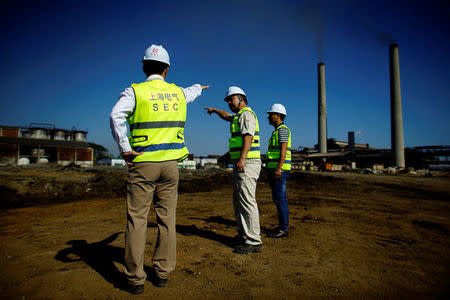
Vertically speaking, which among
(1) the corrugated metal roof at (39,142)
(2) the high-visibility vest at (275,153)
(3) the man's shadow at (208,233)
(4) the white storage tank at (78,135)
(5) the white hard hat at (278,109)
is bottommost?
(3) the man's shadow at (208,233)

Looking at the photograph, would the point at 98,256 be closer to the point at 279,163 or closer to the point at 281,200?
the point at 281,200

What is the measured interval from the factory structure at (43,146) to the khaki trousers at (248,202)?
36.7 meters

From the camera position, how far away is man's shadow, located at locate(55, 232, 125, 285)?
2.49 metres

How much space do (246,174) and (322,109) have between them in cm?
3444

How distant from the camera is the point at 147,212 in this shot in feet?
7.38

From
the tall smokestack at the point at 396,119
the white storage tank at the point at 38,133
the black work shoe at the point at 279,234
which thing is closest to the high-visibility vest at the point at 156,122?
the black work shoe at the point at 279,234

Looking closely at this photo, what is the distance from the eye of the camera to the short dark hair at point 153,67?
8.07 feet

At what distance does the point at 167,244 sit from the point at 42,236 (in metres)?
2.58

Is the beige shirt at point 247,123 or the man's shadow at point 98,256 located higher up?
the beige shirt at point 247,123

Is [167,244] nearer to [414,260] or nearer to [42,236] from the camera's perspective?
[42,236]

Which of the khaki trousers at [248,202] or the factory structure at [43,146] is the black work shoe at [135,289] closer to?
the khaki trousers at [248,202]

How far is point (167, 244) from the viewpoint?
2322 mm

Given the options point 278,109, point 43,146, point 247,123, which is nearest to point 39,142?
point 43,146

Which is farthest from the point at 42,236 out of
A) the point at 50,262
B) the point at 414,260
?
the point at 414,260
